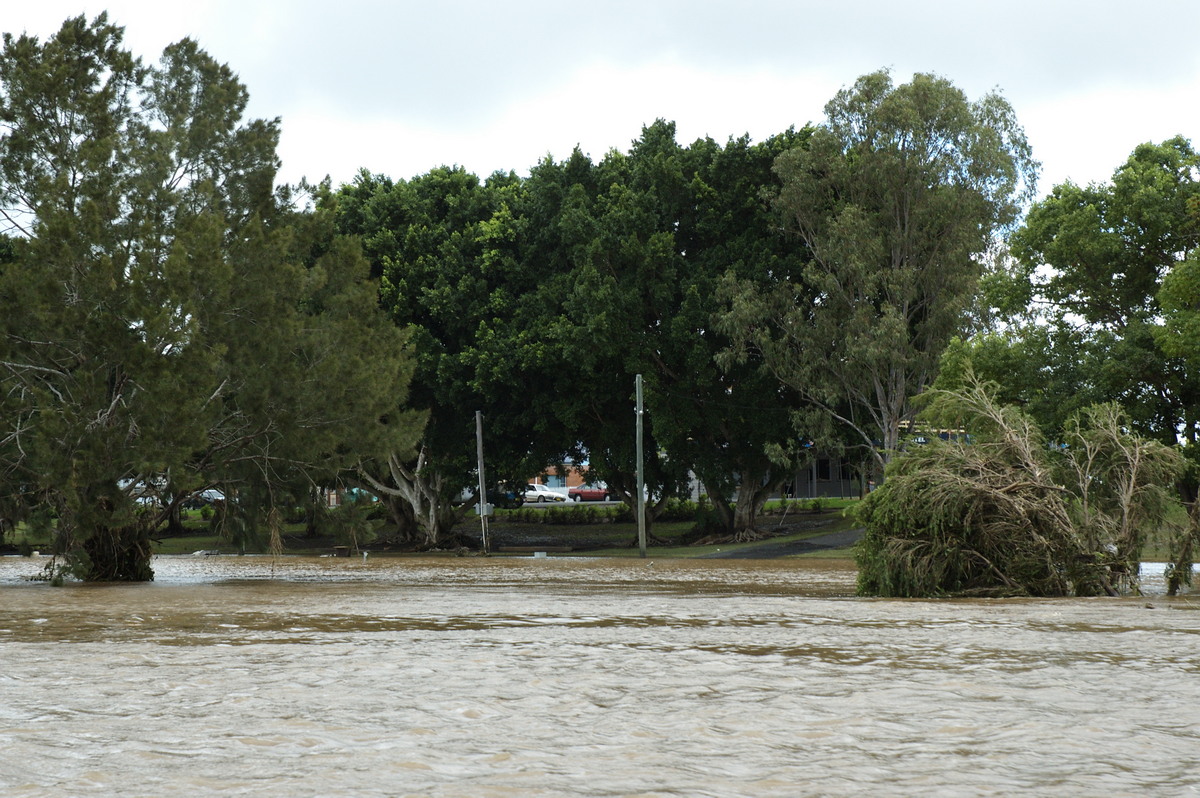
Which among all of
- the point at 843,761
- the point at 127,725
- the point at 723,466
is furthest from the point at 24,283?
the point at 723,466

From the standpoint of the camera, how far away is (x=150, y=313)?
22.7 m

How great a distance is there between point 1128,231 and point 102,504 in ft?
85.3

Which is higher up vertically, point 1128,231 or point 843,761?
point 1128,231

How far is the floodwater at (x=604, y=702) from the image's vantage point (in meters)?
5.25

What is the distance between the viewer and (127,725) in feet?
21.5

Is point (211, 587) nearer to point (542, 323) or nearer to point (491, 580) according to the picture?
point (491, 580)

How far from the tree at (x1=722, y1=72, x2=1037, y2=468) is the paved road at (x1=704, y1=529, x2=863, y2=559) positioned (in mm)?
3785

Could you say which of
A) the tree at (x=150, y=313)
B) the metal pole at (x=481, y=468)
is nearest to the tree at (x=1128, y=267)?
the tree at (x=150, y=313)

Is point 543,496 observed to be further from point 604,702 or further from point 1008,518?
point 604,702

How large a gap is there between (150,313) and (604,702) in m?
17.6

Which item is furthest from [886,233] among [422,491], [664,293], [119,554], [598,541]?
[119,554]

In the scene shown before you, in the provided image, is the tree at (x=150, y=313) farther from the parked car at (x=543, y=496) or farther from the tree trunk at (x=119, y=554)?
the parked car at (x=543, y=496)

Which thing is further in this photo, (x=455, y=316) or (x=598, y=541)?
(x=598, y=541)

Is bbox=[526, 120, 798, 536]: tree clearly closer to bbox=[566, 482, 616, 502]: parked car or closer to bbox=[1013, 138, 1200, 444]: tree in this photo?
bbox=[1013, 138, 1200, 444]: tree
